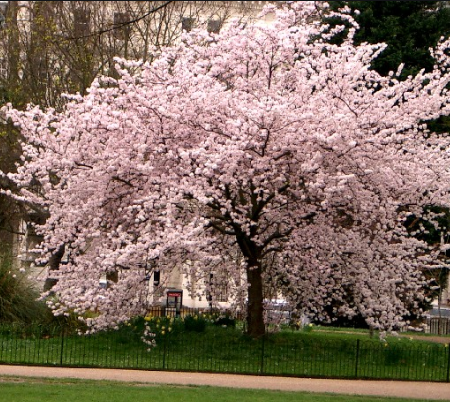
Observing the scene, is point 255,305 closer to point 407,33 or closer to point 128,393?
point 128,393

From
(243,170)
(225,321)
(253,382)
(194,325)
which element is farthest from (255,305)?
(243,170)

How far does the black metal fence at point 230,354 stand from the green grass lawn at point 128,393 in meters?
2.20

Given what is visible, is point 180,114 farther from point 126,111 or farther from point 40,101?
point 40,101

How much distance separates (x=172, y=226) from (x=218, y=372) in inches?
122

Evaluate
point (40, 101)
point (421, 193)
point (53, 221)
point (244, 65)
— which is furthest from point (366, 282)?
point (40, 101)

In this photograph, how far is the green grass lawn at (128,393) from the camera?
12.0 m

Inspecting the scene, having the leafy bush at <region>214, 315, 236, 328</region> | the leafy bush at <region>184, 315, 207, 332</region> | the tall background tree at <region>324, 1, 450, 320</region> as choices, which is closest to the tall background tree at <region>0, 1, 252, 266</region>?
the tall background tree at <region>324, 1, 450, 320</region>

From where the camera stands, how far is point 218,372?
15570 millimetres

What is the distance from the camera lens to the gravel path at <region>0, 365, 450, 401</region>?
14.1 metres

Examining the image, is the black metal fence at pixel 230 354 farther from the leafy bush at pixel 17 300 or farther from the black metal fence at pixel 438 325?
the black metal fence at pixel 438 325

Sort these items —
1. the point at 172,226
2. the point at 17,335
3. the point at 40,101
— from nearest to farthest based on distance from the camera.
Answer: the point at 172,226 → the point at 17,335 → the point at 40,101

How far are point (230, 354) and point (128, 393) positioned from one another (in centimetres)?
449

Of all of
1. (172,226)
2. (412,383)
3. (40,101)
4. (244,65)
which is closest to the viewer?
(172,226)

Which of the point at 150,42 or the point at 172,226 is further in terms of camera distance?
the point at 150,42
